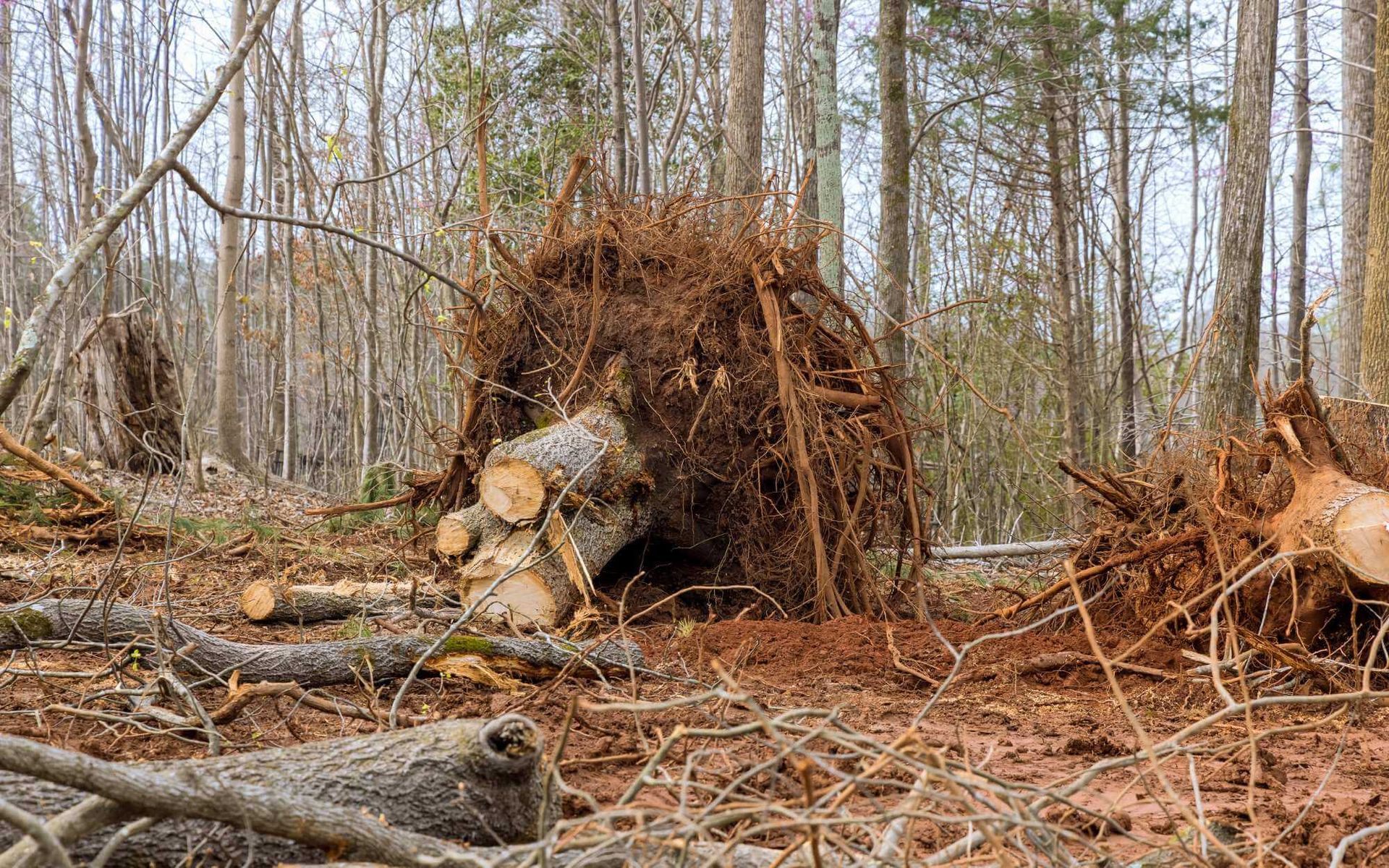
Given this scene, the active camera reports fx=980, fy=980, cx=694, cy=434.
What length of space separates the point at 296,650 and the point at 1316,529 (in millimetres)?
3754

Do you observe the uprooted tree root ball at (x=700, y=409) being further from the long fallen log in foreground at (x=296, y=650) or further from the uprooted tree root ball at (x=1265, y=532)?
the long fallen log in foreground at (x=296, y=650)

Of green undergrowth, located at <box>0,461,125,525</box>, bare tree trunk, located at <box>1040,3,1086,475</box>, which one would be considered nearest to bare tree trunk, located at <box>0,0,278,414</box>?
green undergrowth, located at <box>0,461,125,525</box>

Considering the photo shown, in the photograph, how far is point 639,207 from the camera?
6055mm

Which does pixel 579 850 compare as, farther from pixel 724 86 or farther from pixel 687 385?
pixel 724 86

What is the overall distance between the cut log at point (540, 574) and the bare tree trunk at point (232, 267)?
6270 mm

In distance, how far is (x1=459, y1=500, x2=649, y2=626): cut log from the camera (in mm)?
4727

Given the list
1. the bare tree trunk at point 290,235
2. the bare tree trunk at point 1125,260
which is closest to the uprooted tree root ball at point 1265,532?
the bare tree trunk at point 290,235

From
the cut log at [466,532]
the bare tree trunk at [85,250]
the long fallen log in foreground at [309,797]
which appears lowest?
the long fallen log in foreground at [309,797]

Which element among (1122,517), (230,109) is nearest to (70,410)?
(230,109)

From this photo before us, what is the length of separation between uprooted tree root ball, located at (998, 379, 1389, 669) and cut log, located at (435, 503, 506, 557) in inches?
99.1

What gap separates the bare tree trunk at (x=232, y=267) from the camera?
10.1 meters

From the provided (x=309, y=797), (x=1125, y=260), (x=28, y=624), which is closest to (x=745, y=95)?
(x=28, y=624)

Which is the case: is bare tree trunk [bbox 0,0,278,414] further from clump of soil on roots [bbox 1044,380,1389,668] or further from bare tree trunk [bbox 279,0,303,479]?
clump of soil on roots [bbox 1044,380,1389,668]

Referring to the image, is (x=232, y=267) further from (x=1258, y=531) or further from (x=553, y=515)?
(x=1258, y=531)
